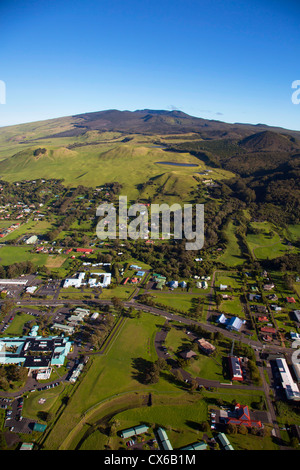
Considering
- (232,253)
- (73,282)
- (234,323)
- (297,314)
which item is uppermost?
(232,253)

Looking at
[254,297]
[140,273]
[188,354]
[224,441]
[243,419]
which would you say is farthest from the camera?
[140,273]

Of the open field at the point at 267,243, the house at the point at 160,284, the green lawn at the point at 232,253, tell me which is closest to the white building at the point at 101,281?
the house at the point at 160,284

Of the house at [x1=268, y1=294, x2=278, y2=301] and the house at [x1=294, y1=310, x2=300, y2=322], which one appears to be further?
the house at [x1=268, y1=294, x2=278, y2=301]

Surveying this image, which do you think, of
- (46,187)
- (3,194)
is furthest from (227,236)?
(3,194)

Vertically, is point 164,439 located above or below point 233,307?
below

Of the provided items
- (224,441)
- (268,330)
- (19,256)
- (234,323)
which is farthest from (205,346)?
(19,256)

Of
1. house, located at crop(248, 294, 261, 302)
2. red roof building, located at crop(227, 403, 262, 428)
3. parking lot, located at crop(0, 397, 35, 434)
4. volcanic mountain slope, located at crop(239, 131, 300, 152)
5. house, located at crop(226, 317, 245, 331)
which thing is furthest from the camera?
volcanic mountain slope, located at crop(239, 131, 300, 152)

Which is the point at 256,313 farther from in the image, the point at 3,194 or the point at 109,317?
the point at 3,194

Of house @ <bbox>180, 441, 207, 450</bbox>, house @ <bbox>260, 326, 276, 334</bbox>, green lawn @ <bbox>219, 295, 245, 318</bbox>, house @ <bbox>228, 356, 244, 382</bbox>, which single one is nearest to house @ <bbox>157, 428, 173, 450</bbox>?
house @ <bbox>180, 441, 207, 450</bbox>

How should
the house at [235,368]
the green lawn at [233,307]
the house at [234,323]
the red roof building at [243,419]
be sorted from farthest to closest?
the green lawn at [233,307]
the house at [234,323]
the house at [235,368]
the red roof building at [243,419]

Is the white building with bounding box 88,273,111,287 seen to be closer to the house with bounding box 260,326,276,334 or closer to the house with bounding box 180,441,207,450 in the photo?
the house with bounding box 260,326,276,334

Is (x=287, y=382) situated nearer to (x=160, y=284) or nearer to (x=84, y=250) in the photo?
(x=160, y=284)

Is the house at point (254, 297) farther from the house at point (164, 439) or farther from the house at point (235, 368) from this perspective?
the house at point (164, 439)
